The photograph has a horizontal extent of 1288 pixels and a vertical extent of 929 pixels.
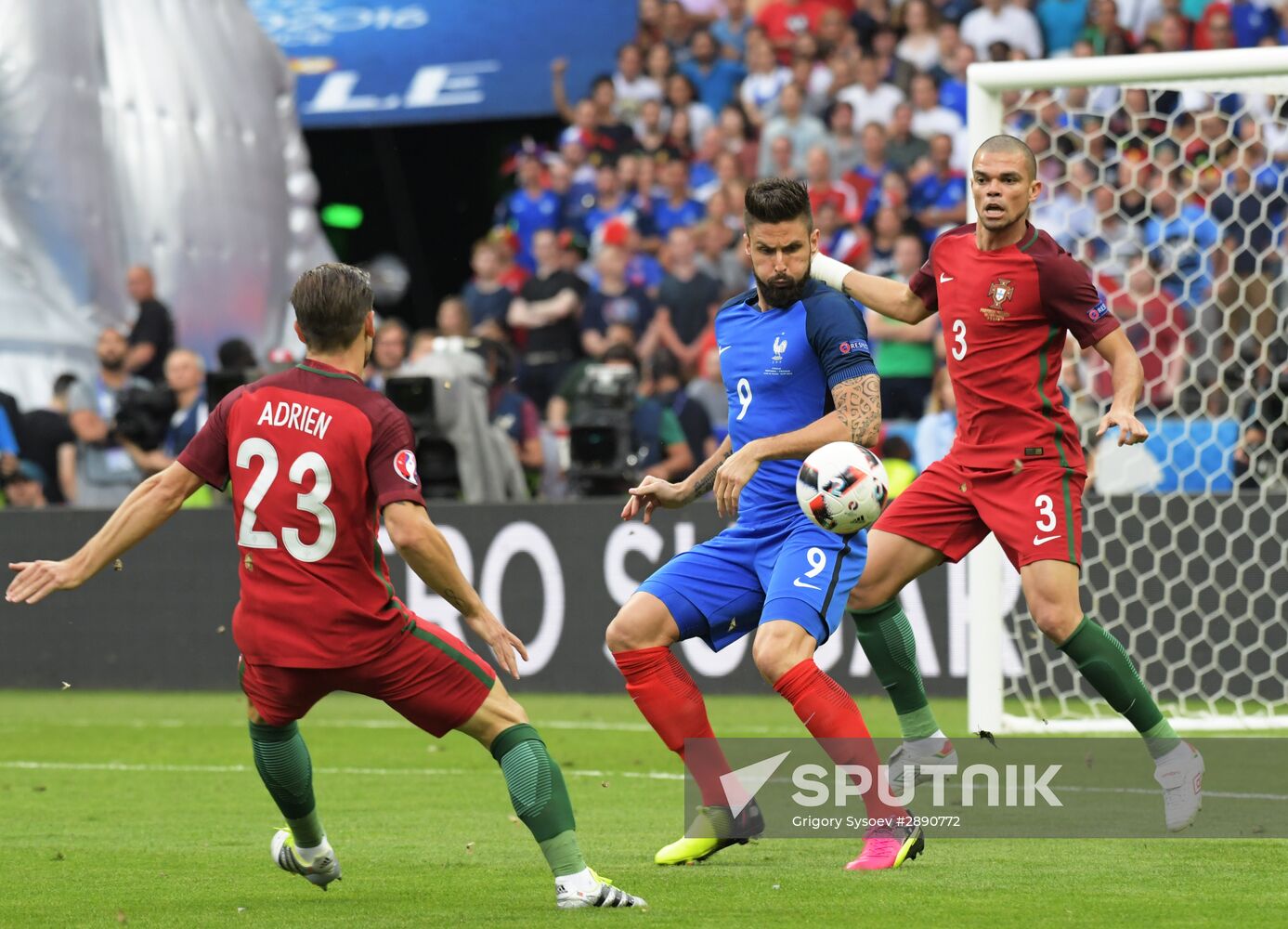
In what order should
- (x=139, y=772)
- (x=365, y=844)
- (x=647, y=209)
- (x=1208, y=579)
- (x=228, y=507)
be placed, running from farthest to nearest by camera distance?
(x=647, y=209), (x=228, y=507), (x=1208, y=579), (x=139, y=772), (x=365, y=844)

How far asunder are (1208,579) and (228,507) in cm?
701

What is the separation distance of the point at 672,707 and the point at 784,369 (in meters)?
1.24

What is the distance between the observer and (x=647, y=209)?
18203mm

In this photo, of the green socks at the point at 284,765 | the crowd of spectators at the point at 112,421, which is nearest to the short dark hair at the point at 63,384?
the crowd of spectators at the point at 112,421

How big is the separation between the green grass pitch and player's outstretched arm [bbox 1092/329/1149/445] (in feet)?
4.84

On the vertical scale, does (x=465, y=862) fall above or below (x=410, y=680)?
below

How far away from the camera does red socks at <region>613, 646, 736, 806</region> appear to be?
667cm

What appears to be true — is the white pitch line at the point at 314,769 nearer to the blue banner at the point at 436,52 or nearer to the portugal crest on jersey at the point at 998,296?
the portugal crest on jersey at the point at 998,296

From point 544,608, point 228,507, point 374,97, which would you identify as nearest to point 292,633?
point 544,608

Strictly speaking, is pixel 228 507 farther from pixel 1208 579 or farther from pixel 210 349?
pixel 1208 579

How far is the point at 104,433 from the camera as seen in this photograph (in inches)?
622

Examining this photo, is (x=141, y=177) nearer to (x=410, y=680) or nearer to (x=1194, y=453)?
(x=1194, y=453)

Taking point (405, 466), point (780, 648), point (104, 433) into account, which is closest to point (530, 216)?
point (104, 433)
